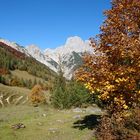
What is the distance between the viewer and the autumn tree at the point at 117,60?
1229 inches

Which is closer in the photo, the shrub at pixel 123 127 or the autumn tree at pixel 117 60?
the shrub at pixel 123 127

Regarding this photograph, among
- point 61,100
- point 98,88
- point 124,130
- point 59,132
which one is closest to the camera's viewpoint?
point 124,130

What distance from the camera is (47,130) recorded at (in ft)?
142

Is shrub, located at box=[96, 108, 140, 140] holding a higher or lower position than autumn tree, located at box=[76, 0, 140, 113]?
lower

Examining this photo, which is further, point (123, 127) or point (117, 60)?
point (117, 60)

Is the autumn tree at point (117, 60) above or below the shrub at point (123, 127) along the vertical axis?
above

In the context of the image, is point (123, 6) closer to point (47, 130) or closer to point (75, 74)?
point (75, 74)

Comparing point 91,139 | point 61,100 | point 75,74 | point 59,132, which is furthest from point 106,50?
point 61,100

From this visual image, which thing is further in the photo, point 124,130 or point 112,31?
point 112,31

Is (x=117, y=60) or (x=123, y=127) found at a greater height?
(x=117, y=60)

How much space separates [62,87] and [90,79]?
74.6m

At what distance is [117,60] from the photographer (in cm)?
3359

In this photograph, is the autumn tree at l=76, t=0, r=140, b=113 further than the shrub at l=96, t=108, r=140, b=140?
Yes

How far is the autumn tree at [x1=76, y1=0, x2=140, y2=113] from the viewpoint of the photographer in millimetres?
31219
